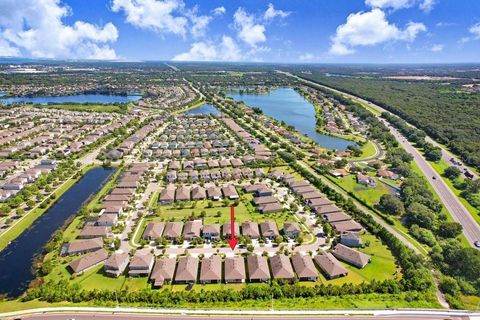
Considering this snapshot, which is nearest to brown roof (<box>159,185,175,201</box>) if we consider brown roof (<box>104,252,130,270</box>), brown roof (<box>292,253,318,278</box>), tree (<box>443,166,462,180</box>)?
brown roof (<box>104,252,130,270</box>)

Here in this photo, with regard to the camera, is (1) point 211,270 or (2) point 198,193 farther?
(2) point 198,193

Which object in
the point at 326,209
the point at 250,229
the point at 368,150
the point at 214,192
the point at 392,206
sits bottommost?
the point at 250,229

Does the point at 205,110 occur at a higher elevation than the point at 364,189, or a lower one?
higher

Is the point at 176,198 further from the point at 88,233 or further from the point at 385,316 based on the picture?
the point at 385,316

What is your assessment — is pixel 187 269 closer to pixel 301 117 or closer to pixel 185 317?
pixel 185 317

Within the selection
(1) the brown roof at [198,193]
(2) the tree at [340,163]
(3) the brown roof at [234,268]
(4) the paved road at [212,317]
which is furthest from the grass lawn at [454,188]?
(1) the brown roof at [198,193]

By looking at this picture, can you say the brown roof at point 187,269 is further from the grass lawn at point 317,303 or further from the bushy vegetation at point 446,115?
the bushy vegetation at point 446,115

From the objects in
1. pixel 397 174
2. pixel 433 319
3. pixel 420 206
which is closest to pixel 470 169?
pixel 397 174

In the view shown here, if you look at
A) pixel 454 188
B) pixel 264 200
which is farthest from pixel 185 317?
pixel 454 188
